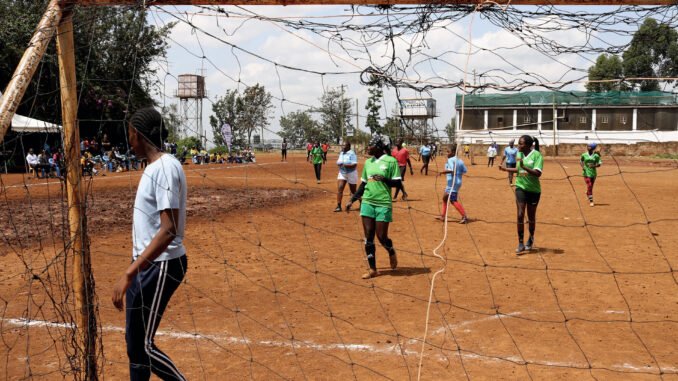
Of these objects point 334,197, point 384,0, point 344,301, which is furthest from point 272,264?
point 334,197

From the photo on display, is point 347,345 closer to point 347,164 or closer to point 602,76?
point 602,76

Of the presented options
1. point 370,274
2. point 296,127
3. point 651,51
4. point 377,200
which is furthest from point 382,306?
point 296,127

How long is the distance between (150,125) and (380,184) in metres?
4.26

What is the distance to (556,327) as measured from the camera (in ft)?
17.3

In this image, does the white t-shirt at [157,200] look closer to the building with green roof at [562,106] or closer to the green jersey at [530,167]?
the building with green roof at [562,106]

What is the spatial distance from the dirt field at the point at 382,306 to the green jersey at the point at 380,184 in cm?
109

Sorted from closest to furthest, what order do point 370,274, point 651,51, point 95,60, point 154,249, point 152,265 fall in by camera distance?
point 154,249 < point 152,265 < point 651,51 < point 370,274 < point 95,60

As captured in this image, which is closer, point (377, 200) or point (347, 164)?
point (377, 200)

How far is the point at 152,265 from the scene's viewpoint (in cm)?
300

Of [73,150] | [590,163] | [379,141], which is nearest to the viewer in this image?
[73,150]

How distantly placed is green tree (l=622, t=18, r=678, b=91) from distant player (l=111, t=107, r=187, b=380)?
12.8 feet

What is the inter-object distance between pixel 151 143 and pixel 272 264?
16.6 feet

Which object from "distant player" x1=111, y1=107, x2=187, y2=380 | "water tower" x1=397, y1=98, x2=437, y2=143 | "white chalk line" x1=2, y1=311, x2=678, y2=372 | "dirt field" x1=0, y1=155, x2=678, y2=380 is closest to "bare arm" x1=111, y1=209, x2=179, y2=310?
"distant player" x1=111, y1=107, x2=187, y2=380

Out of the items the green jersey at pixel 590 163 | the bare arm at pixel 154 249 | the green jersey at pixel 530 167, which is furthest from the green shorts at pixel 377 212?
the green jersey at pixel 590 163
